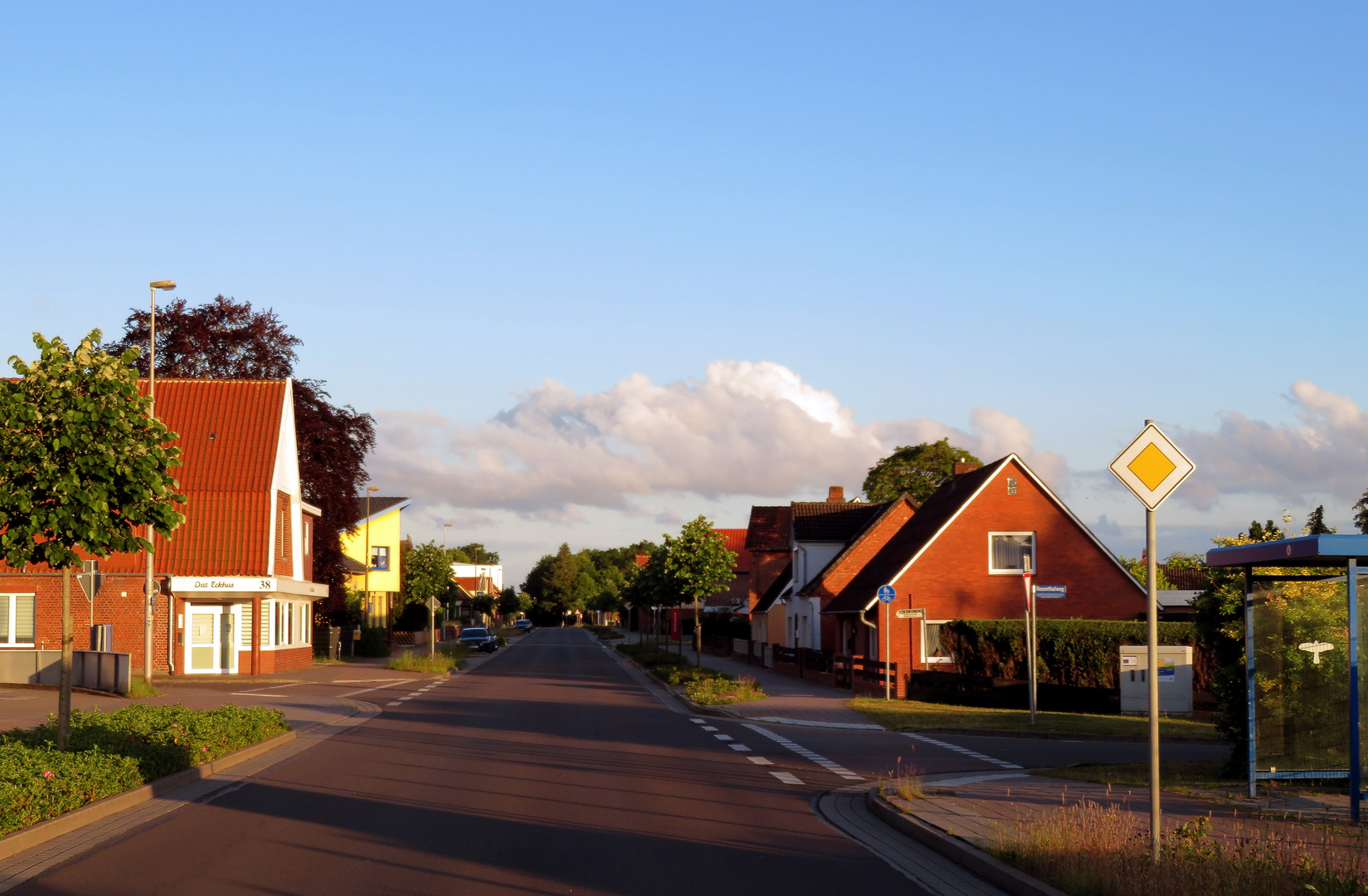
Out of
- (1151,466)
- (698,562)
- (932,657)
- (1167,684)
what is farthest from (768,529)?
(1151,466)

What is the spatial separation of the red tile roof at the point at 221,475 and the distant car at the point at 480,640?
2794 cm

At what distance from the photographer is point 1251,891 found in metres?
7.29

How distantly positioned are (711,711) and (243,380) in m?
26.2

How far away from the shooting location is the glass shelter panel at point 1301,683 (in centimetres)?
1340

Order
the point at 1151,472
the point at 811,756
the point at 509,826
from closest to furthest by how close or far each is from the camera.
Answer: the point at 1151,472 < the point at 509,826 < the point at 811,756

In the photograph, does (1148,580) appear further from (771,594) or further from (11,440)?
(771,594)

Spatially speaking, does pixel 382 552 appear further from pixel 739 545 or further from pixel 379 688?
pixel 739 545

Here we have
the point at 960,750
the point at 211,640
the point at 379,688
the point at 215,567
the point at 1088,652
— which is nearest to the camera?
the point at 960,750

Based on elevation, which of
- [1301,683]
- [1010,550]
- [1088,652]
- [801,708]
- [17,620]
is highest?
[1010,550]

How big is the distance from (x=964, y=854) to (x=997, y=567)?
2770 centimetres

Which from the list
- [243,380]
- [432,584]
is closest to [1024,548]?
[243,380]

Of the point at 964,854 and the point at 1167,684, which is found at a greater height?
the point at 964,854

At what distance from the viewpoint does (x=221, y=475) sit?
1694 inches

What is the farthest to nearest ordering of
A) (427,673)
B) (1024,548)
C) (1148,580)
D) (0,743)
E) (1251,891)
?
1. (427,673)
2. (1024,548)
3. (0,743)
4. (1148,580)
5. (1251,891)
